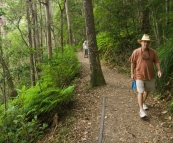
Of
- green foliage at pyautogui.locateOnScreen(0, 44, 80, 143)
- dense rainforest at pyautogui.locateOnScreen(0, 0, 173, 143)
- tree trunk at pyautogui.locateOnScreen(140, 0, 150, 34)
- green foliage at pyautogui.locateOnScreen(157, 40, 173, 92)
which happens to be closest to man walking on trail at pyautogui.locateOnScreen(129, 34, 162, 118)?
dense rainforest at pyautogui.locateOnScreen(0, 0, 173, 143)

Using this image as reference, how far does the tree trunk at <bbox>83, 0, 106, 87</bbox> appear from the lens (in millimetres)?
7325

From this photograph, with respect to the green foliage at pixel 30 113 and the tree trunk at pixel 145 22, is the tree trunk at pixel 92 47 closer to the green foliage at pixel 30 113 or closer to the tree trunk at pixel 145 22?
the green foliage at pixel 30 113

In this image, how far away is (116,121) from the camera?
5051 millimetres

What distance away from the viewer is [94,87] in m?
7.98

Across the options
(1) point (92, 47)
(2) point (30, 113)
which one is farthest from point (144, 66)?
(2) point (30, 113)

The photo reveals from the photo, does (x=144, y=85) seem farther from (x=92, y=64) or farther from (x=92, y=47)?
(x=92, y=47)

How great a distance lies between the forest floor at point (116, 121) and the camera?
4340 millimetres

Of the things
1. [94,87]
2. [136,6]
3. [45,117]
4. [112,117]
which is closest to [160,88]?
[112,117]

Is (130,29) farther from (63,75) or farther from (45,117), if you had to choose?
(45,117)

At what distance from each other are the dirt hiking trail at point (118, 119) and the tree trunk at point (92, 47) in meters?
0.48

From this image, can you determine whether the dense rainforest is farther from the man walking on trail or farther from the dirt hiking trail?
the man walking on trail

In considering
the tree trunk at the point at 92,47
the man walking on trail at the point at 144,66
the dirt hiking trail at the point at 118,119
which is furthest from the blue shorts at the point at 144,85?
the tree trunk at the point at 92,47

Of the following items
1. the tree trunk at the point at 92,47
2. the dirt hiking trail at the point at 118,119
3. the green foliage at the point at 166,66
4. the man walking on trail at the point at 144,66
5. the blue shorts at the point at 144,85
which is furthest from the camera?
the tree trunk at the point at 92,47

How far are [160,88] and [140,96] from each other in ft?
5.41
